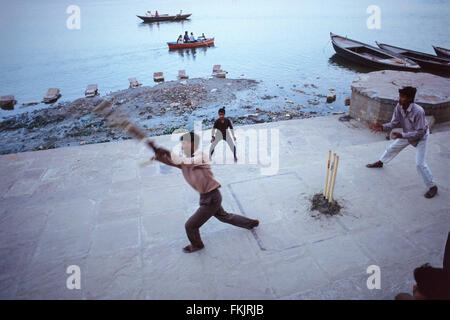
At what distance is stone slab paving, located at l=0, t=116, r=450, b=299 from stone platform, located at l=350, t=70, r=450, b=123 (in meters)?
1.30

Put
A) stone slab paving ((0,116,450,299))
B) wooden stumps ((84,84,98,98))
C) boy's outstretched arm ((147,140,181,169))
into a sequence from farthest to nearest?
1. wooden stumps ((84,84,98,98))
2. stone slab paving ((0,116,450,299))
3. boy's outstretched arm ((147,140,181,169))

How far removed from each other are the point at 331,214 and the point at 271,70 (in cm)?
1619

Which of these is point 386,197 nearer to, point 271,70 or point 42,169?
point 42,169

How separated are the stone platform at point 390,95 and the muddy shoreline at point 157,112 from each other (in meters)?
2.80

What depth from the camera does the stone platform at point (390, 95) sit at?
6.84 m

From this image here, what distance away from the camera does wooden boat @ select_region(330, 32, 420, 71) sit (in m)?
15.3

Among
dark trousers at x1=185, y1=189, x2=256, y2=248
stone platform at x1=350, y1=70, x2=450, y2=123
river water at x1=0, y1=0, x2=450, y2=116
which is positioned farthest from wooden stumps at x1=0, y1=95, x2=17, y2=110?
stone platform at x1=350, y1=70, x2=450, y2=123

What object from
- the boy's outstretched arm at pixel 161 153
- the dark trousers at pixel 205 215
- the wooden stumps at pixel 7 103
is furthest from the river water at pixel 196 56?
the boy's outstretched arm at pixel 161 153

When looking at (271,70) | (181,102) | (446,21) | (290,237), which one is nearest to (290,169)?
(290,237)

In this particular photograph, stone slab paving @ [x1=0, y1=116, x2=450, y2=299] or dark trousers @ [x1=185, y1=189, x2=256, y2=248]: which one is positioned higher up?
dark trousers @ [x1=185, y1=189, x2=256, y2=248]

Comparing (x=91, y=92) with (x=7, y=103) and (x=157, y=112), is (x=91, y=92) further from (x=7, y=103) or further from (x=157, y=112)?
(x=157, y=112)

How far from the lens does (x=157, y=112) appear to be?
11578 millimetres

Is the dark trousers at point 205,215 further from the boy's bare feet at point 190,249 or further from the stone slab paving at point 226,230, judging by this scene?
the stone slab paving at point 226,230

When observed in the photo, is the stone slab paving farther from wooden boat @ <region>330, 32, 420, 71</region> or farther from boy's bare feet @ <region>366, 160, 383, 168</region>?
wooden boat @ <region>330, 32, 420, 71</region>
